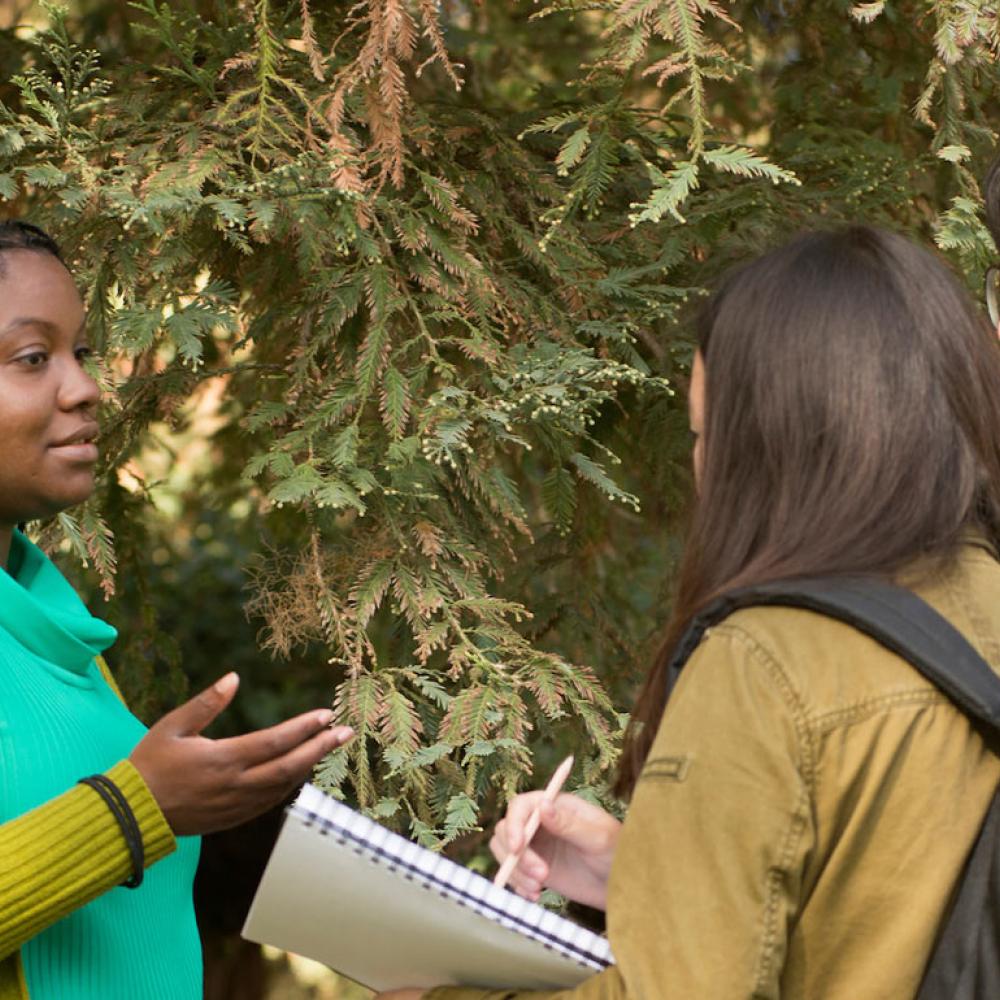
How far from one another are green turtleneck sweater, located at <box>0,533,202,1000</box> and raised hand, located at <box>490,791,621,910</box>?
479mm

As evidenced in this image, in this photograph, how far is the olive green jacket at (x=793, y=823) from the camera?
4.60ft

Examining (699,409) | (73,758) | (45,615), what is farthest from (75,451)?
(699,409)

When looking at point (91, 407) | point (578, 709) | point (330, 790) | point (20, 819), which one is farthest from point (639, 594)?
point (20, 819)

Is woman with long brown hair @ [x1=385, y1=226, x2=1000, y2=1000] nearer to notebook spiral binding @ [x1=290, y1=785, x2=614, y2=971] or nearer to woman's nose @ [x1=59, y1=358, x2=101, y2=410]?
notebook spiral binding @ [x1=290, y1=785, x2=614, y2=971]

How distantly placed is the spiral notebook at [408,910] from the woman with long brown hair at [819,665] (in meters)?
0.04

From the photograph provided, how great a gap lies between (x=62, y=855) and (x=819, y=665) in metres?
1.01

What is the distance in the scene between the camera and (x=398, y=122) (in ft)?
8.87

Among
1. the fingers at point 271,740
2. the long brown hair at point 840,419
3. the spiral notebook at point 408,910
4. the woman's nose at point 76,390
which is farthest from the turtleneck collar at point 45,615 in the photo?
the long brown hair at point 840,419

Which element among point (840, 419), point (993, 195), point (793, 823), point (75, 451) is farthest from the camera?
point (993, 195)

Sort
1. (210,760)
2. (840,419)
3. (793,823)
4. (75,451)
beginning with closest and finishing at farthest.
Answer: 1. (793,823)
2. (840,419)
3. (210,760)
4. (75,451)

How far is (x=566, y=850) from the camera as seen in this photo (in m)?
1.95

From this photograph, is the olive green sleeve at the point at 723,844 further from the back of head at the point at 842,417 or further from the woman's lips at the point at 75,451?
the woman's lips at the point at 75,451

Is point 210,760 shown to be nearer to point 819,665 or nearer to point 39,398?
point 39,398

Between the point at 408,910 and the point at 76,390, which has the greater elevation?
the point at 76,390
